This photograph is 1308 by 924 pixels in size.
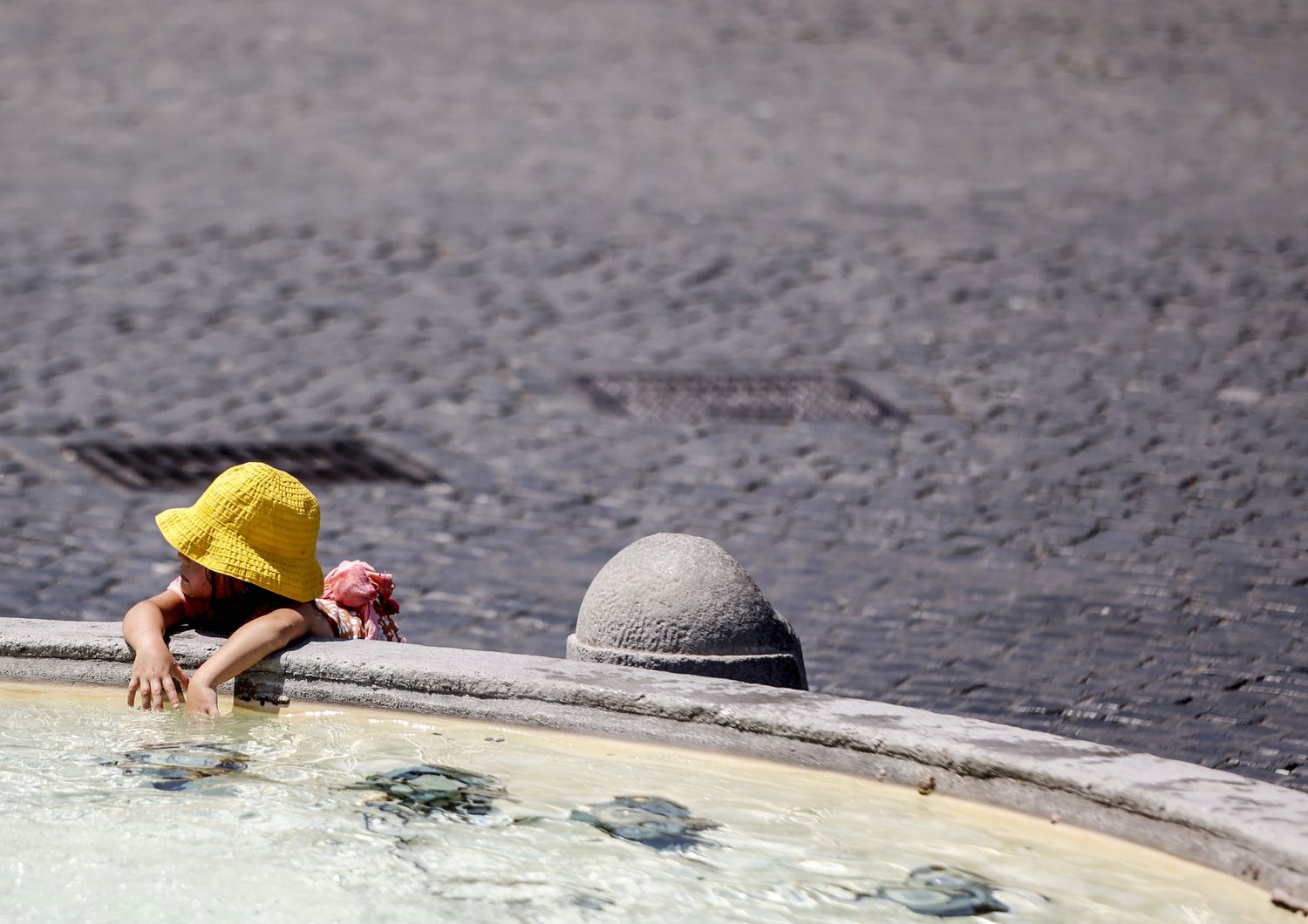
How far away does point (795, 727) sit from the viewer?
3.68 m

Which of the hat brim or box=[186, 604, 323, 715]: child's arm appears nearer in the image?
box=[186, 604, 323, 715]: child's arm

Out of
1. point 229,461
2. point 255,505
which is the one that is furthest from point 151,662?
point 229,461

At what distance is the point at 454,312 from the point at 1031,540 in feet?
14.6

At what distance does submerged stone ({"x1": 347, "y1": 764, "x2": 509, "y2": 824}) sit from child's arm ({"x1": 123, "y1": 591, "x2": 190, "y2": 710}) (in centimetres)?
61

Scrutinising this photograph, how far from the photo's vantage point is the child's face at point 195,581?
418 cm

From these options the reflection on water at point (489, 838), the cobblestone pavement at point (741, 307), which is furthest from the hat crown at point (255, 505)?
the cobblestone pavement at point (741, 307)

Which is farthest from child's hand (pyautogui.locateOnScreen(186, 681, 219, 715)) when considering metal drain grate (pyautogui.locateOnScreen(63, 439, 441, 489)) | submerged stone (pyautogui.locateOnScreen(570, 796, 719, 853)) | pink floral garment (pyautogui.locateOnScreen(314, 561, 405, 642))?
metal drain grate (pyautogui.locateOnScreen(63, 439, 441, 489))

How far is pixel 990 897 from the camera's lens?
3098 mm

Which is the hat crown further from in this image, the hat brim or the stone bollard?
the stone bollard

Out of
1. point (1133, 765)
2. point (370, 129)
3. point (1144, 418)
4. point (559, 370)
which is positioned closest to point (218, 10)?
point (370, 129)

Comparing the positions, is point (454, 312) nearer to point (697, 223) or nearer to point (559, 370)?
point (559, 370)

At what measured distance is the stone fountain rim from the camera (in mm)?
3133

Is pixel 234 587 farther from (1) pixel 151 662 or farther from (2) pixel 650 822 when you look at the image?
(2) pixel 650 822

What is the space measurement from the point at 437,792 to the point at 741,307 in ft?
23.0
